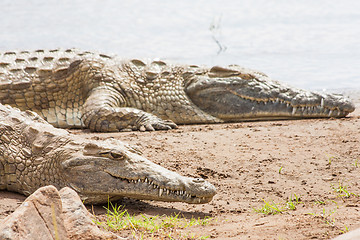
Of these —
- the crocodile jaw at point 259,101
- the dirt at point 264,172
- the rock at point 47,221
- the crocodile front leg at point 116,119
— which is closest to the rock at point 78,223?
the rock at point 47,221

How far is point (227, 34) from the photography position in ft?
61.1

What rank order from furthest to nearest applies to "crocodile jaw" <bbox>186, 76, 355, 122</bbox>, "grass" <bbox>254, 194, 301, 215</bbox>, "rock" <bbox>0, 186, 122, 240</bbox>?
"crocodile jaw" <bbox>186, 76, 355, 122</bbox>
"grass" <bbox>254, 194, 301, 215</bbox>
"rock" <bbox>0, 186, 122, 240</bbox>

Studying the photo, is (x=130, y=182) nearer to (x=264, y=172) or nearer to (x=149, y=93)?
(x=264, y=172)

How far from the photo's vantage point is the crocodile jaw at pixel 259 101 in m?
7.79

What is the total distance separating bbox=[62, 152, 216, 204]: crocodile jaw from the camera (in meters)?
4.09

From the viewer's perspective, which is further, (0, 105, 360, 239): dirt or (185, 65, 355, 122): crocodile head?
(185, 65, 355, 122): crocodile head

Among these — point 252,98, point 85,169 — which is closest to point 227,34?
point 252,98

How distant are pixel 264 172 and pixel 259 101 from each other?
288cm

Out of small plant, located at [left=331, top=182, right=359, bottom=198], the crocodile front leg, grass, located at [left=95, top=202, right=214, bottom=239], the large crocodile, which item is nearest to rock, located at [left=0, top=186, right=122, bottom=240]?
grass, located at [left=95, top=202, right=214, bottom=239]

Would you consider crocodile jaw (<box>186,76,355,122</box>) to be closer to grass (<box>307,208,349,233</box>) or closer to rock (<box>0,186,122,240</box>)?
grass (<box>307,208,349,233</box>)

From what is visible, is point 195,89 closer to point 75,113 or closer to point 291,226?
point 75,113

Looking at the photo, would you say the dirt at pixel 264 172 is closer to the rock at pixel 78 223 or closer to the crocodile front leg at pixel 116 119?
the crocodile front leg at pixel 116 119

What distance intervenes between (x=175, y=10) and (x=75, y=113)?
16.1m

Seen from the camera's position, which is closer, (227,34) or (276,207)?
(276,207)
